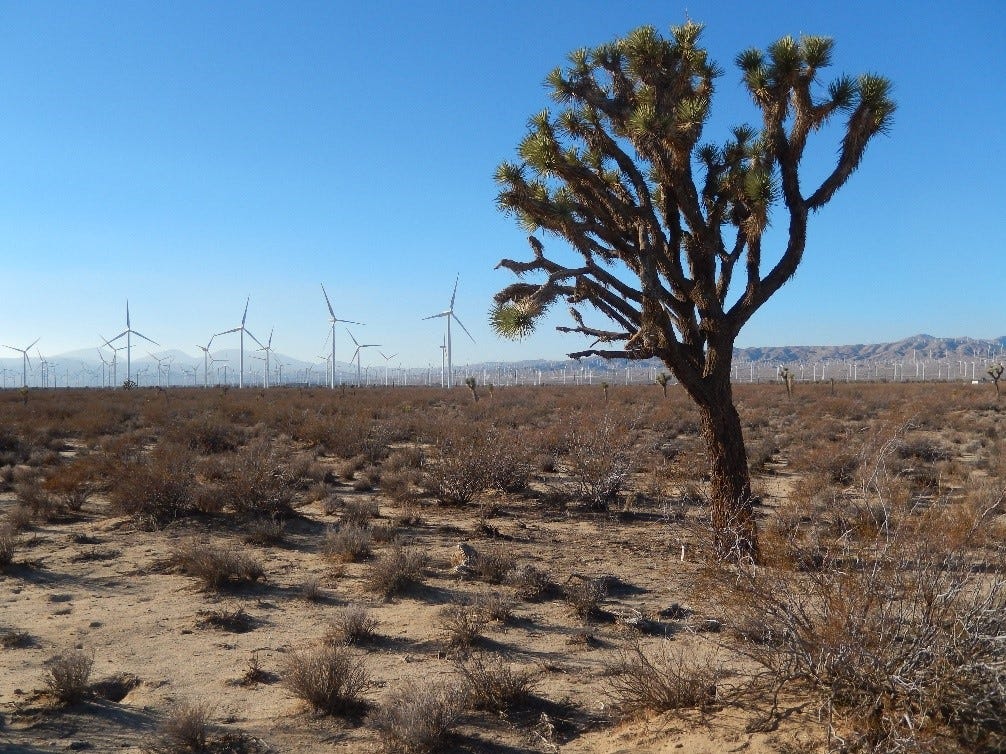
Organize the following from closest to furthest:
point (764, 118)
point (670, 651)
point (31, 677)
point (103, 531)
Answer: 1. point (31, 677)
2. point (670, 651)
3. point (764, 118)
4. point (103, 531)

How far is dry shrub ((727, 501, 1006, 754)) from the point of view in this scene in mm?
3727

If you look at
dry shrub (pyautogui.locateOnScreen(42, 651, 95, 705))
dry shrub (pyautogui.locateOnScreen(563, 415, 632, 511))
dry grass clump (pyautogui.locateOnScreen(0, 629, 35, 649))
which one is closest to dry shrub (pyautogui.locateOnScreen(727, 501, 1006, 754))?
dry shrub (pyautogui.locateOnScreen(42, 651, 95, 705))

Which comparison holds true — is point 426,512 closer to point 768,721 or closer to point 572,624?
point 572,624

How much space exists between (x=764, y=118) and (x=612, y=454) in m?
6.34

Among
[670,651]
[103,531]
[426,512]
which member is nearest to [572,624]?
[670,651]

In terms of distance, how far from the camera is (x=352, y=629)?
273 inches

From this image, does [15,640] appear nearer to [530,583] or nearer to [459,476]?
[530,583]

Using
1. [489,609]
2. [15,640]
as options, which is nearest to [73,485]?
[15,640]

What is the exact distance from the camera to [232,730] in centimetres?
519

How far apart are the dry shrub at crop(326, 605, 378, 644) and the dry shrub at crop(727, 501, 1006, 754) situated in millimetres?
3580

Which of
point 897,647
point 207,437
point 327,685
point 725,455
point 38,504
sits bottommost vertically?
point 327,685

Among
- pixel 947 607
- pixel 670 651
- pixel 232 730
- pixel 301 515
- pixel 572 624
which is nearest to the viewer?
pixel 947 607

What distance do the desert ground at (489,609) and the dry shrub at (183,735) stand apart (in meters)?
0.02

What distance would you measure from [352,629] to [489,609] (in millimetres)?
1360
